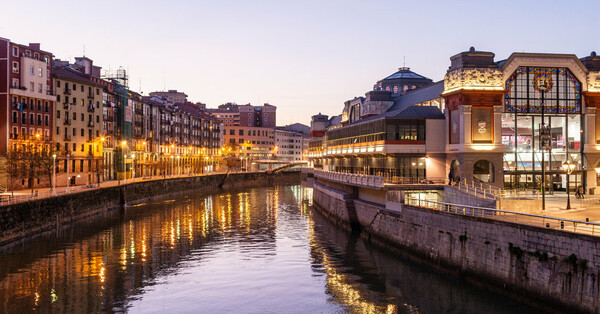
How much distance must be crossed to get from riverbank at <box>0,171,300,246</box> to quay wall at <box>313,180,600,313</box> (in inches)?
1411

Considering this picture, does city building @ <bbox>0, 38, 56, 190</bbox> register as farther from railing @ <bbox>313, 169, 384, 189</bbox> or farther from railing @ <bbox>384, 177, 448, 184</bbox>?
railing @ <bbox>384, 177, 448, 184</bbox>

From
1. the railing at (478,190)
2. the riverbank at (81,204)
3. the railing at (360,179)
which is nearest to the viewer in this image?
the railing at (478,190)

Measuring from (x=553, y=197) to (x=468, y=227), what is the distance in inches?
882

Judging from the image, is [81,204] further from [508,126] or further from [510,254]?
[510,254]

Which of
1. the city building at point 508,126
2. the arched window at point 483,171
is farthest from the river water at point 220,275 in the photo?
the arched window at point 483,171

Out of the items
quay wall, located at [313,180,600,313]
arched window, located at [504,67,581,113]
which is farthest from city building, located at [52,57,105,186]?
arched window, located at [504,67,581,113]

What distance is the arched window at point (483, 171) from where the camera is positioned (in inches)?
2335

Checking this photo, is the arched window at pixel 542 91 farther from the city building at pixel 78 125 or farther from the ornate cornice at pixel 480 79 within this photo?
the city building at pixel 78 125

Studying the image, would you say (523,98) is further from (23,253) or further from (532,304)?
(23,253)

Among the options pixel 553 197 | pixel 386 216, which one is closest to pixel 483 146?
pixel 553 197

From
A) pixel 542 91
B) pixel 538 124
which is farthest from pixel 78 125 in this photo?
pixel 542 91

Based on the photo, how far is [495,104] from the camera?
5841 cm

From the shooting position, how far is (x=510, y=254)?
103 ft

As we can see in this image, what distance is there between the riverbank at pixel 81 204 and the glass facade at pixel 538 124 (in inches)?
2017
